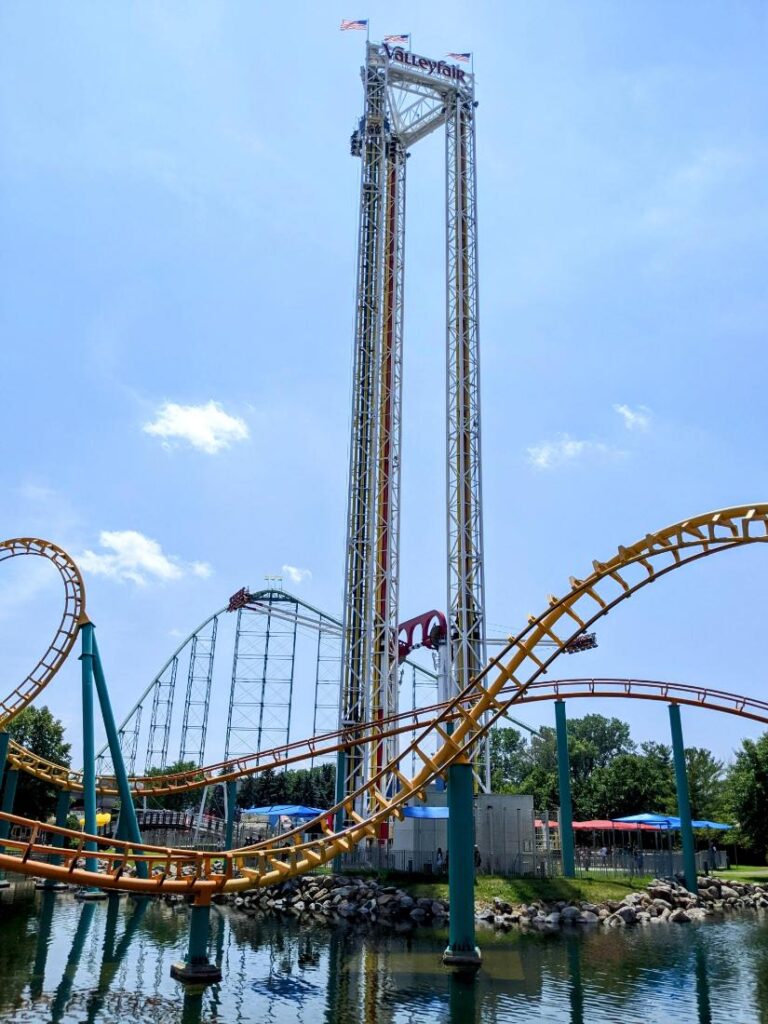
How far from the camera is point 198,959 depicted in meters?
16.1

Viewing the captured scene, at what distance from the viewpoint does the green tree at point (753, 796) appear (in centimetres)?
3550

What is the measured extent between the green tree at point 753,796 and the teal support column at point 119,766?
24.5 m

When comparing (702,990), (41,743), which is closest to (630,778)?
(41,743)

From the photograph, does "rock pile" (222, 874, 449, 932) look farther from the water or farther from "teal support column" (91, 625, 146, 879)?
"teal support column" (91, 625, 146, 879)

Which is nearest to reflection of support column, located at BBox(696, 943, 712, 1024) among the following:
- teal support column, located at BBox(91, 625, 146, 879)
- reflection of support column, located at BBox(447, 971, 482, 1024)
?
reflection of support column, located at BBox(447, 971, 482, 1024)

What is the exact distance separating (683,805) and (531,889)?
6.95m

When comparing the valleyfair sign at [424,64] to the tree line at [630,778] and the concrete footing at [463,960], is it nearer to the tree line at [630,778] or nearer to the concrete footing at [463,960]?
the tree line at [630,778]

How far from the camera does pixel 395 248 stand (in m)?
44.8

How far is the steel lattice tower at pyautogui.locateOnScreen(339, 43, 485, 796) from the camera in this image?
1505 inches

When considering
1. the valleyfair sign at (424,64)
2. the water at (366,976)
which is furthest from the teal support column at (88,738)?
the valleyfair sign at (424,64)

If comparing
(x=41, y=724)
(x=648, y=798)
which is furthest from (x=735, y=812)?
(x=41, y=724)

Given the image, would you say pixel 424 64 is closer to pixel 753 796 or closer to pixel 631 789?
pixel 753 796

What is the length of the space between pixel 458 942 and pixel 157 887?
5989 millimetres

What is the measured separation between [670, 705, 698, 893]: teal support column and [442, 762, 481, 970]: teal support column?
44.6 ft
